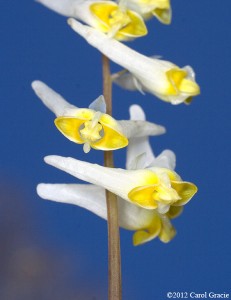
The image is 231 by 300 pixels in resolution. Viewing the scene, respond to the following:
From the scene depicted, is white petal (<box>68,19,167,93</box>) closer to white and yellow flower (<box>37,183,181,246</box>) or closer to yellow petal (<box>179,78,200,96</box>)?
yellow petal (<box>179,78,200,96</box>)

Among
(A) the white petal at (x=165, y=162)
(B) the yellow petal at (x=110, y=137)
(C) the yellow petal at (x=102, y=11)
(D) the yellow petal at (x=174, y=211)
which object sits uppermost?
(C) the yellow petal at (x=102, y=11)

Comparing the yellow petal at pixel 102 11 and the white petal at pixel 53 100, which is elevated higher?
the yellow petal at pixel 102 11

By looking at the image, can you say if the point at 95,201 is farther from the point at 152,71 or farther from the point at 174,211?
the point at 152,71

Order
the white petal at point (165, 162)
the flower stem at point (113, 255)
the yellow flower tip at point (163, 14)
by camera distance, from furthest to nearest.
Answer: the yellow flower tip at point (163, 14) → the white petal at point (165, 162) → the flower stem at point (113, 255)

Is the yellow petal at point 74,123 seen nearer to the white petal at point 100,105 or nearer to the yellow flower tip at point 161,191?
the white petal at point 100,105

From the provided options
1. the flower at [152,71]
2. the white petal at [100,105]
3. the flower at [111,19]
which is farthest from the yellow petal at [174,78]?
the white petal at [100,105]

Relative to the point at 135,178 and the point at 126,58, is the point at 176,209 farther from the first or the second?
the point at 126,58

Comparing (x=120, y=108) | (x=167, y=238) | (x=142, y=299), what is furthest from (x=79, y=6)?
(x=142, y=299)
